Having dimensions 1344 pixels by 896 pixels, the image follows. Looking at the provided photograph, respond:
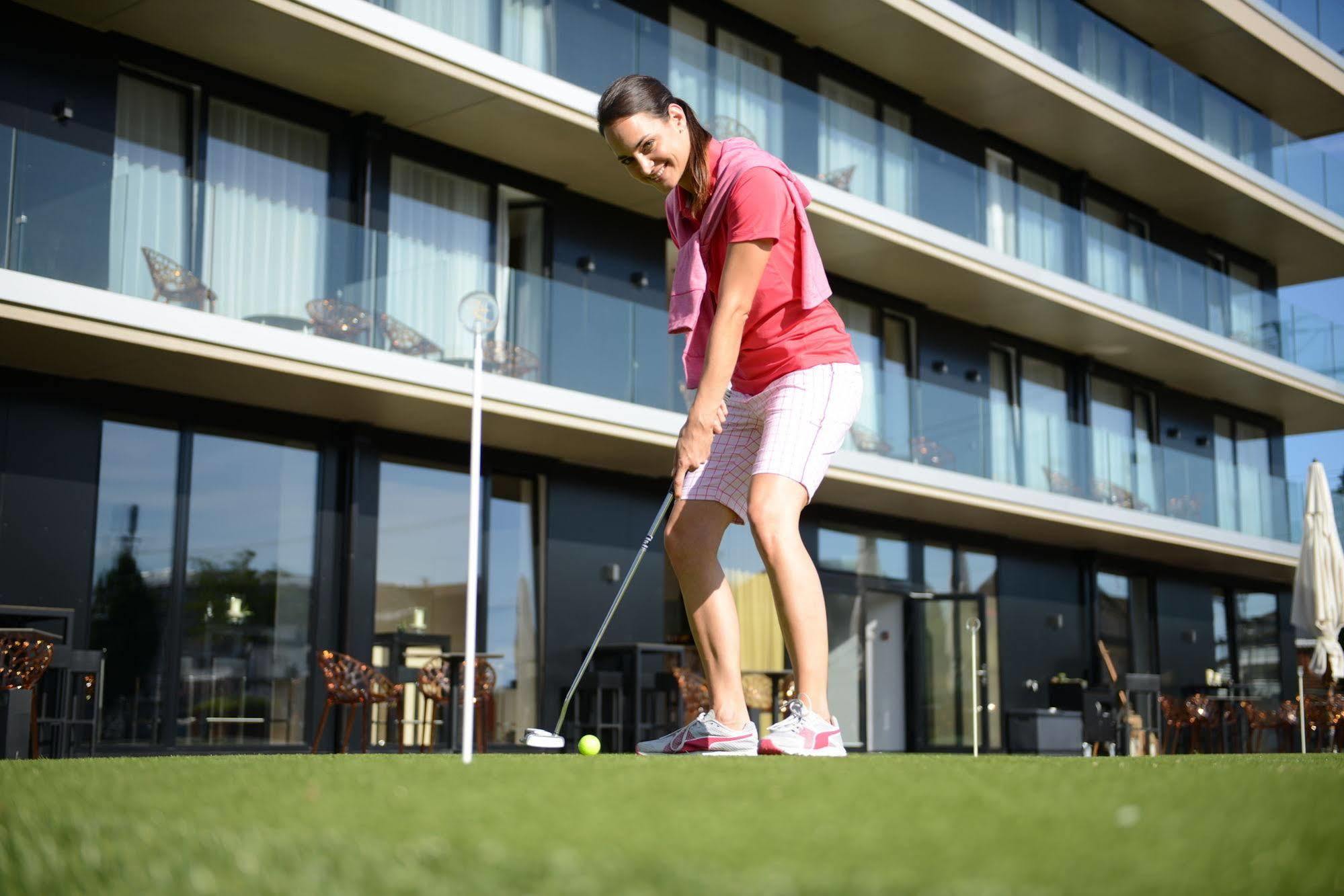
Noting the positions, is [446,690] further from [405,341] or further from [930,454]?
[930,454]

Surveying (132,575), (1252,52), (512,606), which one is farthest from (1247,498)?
(132,575)

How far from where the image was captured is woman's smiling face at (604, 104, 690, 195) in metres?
3.73

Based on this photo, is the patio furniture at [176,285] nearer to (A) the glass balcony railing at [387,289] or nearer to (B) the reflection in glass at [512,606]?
(A) the glass balcony railing at [387,289]

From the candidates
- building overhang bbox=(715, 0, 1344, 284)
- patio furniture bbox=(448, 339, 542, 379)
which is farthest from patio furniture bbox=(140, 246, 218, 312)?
building overhang bbox=(715, 0, 1344, 284)

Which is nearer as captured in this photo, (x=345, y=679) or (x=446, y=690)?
(x=345, y=679)

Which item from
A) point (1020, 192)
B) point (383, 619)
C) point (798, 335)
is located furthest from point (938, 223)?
point (798, 335)

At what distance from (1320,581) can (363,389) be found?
395 inches

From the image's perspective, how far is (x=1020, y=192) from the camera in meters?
17.7

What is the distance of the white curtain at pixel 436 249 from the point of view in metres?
11.1

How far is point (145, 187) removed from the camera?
961 cm

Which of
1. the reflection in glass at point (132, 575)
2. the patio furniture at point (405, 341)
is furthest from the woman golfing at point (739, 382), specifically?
the reflection in glass at point (132, 575)

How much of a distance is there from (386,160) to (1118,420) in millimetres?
12516

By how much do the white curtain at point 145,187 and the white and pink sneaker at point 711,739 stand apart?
6967 mm

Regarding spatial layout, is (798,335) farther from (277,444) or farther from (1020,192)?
(1020,192)
